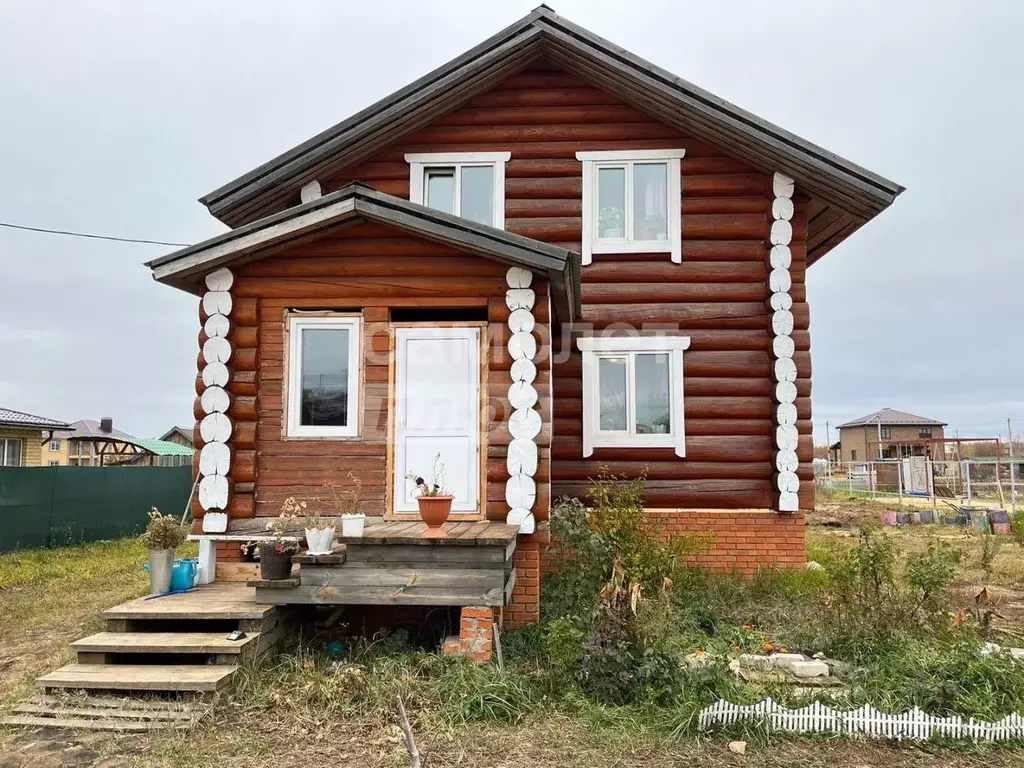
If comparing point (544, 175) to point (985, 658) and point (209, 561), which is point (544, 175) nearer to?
point (209, 561)

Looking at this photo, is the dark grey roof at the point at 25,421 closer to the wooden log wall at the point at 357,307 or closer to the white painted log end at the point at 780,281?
the wooden log wall at the point at 357,307

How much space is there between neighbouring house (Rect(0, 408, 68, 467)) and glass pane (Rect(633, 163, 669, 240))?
849 inches

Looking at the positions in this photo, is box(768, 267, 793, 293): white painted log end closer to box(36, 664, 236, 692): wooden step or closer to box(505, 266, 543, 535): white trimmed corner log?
box(505, 266, 543, 535): white trimmed corner log

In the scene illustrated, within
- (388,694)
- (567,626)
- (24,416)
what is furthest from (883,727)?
(24,416)

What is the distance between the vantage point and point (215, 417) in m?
7.80

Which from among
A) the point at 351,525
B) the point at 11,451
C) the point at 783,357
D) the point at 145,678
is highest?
the point at 783,357

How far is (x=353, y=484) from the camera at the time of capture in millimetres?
7906

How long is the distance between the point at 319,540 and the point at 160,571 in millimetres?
1891

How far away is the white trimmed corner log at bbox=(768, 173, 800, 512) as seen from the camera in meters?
10.1

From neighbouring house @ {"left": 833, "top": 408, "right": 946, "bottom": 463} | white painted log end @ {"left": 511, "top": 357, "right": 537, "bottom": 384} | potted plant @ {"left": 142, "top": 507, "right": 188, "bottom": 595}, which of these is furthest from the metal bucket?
neighbouring house @ {"left": 833, "top": 408, "right": 946, "bottom": 463}

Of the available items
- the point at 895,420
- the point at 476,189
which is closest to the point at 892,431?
the point at 895,420

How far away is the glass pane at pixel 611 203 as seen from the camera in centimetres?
Answer: 1088

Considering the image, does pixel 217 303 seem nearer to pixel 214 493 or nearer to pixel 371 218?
pixel 371 218

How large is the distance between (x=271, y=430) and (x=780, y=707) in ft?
17.9
